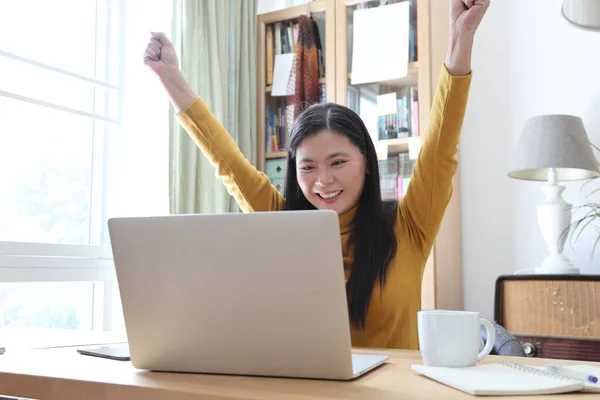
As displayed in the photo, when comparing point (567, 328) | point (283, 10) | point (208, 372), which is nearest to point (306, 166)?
point (208, 372)

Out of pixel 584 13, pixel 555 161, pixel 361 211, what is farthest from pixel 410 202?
pixel 555 161

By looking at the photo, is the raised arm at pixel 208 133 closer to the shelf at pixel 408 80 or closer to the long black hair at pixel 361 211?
the long black hair at pixel 361 211

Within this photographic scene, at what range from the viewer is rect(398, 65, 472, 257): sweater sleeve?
117 cm

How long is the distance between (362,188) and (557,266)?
1.15 meters

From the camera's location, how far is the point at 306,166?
4.61 ft

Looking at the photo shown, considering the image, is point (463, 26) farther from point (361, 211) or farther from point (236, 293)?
point (236, 293)

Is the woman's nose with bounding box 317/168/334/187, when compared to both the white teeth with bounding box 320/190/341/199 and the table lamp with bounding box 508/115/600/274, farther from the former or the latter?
the table lamp with bounding box 508/115/600/274

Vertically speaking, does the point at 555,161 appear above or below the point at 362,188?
above

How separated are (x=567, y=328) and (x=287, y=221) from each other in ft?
5.47

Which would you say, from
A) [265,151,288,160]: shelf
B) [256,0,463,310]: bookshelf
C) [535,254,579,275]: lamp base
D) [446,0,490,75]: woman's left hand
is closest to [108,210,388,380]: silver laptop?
[446,0,490,75]: woman's left hand

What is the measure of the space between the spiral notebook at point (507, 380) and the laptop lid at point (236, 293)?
117 millimetres

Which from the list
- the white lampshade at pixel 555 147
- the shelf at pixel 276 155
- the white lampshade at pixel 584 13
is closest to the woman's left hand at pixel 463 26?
the white lampshade at pixel 584 13

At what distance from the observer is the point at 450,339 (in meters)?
0.80

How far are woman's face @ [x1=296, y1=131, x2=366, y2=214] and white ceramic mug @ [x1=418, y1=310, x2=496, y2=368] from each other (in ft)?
Answer: 1.93
